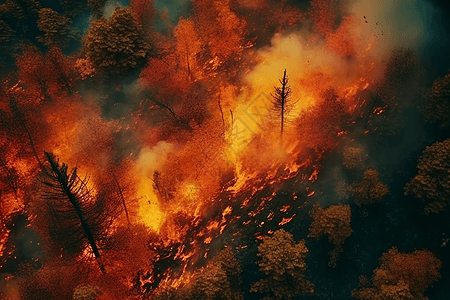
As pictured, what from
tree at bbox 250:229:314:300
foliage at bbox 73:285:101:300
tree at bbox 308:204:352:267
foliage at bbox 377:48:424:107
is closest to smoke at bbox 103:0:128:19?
foliage at bbox 377:48:424:107

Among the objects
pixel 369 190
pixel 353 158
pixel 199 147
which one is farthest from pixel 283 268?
pixel 199 147

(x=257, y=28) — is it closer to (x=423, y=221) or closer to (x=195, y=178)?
(x=195, y=178)

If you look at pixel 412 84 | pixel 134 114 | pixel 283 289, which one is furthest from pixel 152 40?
pixel 283 289

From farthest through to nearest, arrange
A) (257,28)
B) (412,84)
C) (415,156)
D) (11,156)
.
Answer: (257,28), (11,156), (412,84), (415,156)

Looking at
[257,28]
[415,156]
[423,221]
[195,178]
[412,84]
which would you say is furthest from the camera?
[257,28]

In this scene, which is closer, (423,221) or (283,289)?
(283,289)

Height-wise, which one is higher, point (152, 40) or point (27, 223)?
point (152, 40)

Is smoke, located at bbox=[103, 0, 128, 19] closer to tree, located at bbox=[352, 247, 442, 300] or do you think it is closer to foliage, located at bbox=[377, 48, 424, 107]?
foliage, located at bbox=[377, 48, 424, 107]

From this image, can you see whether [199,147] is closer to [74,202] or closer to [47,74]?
[74,202]
